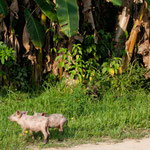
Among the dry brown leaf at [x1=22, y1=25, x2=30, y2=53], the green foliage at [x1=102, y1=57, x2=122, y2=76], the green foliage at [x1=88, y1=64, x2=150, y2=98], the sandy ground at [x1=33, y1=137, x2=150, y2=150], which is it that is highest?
the dry brown leaf at [x1=22, y1=25, x2=30, y2=53]

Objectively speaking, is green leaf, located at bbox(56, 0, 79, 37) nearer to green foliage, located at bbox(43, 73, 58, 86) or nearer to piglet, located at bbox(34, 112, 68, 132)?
green foliage, located at bbox(43, 73, 58, 86)

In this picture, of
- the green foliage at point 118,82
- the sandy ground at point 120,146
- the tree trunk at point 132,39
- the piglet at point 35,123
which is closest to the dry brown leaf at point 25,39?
the green foliage at point 118,82

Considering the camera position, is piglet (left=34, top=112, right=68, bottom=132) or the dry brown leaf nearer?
piglet (left=34, top=112, right=68, bottom=132)

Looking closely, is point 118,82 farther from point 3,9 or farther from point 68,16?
point 3,9

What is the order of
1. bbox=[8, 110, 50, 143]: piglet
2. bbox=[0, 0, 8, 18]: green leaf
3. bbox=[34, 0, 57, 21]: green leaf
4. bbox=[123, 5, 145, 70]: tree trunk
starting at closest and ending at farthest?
bbox=[8, 110, 50, 143]: piglet, bbox=[0, 0, 8, 18]: green leaf, bbox=[34, 0, 57, 21]: green leaf, bbox=[123, 5, 145, 70]: tree trunk

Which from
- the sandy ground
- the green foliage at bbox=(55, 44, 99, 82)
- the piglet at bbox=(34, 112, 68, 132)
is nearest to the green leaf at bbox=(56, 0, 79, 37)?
the green foliage at bbox=(55, 44, 99, 82)

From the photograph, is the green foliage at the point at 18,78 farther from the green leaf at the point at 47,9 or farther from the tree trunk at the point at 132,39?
the tree trunk at the point at 132,39

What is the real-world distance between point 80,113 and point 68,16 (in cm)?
194

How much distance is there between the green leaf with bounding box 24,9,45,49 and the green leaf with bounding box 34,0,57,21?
478mm

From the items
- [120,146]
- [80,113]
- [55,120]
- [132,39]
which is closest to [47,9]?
[132,39]

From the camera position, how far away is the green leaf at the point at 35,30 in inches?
287

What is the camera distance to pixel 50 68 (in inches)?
312

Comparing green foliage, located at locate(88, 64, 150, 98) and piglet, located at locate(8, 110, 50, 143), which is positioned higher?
green foliage, located at locate(88, 64, 150, 98)

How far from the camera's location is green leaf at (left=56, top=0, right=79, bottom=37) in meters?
6.55
